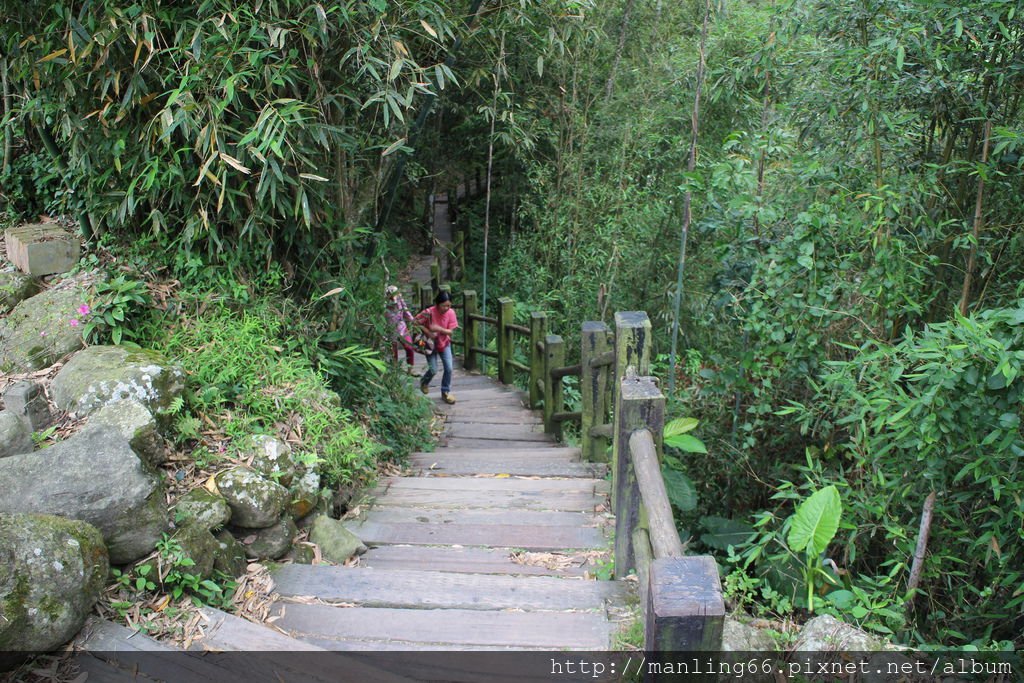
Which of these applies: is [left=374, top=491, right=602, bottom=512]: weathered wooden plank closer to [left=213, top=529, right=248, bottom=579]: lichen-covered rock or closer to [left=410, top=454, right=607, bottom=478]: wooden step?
[left=410, top=454, right=607, bottom=478]: wooden step

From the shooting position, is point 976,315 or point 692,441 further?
point 692,441

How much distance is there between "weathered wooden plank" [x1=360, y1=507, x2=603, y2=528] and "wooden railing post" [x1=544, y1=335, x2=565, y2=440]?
236 cm

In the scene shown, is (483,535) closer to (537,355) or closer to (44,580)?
(44,580)

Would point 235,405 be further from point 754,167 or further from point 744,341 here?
point 754,167

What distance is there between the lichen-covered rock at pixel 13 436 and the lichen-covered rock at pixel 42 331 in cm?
91

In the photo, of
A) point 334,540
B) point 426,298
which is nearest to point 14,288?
point 334,540

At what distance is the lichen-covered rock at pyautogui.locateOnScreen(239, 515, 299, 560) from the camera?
10.6 feet

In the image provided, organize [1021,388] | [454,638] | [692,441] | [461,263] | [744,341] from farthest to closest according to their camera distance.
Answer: [461,263] < [744,341] < [692,441] < [454,638] < [1021,388]

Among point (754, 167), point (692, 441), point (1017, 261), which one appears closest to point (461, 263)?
point (754, 167)

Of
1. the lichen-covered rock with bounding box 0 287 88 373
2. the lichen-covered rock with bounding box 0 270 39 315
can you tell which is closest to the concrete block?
the lichen-covered rock with bounding box 0 270 39 315

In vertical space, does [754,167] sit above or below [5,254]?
above

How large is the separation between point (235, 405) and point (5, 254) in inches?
83.7

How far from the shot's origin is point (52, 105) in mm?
4023

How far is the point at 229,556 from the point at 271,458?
1.72 feet
